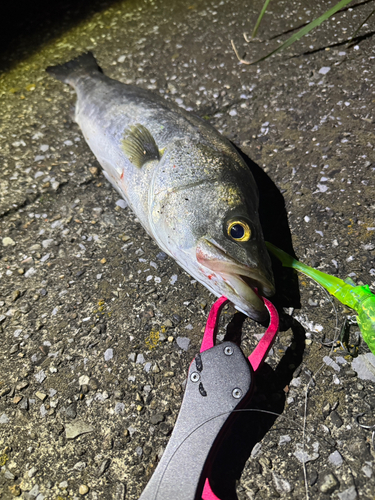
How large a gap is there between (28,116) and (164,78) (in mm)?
1432

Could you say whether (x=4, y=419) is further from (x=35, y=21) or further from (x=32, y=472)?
(x=35, y=21)

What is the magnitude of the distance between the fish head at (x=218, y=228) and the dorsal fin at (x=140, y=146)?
0.21 metres

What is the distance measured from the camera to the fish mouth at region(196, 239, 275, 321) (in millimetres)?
1910

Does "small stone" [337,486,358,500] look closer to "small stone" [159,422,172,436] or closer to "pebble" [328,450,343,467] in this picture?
"pebble" [328,450,343,467]

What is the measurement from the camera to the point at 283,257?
2.37 m

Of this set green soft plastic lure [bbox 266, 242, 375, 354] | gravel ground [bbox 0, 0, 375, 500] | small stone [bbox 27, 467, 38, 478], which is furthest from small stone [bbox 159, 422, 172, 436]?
green soft plastic lure [bbox 266, 242, 375, 354]

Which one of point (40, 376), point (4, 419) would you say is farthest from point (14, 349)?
point (4, 419)

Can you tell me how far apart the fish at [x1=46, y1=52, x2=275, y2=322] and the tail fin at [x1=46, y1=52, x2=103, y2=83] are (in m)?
0.65

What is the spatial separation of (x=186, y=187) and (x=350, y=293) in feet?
3.77

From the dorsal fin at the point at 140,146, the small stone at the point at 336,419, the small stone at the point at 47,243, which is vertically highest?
the dorsal fin at the point at 140,146

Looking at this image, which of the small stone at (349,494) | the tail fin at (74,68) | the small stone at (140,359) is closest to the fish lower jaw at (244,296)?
the small stone at (140,359)

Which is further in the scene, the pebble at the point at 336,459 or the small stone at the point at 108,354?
the small stone at the point at 108,354

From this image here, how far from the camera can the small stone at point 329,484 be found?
1.69 meters

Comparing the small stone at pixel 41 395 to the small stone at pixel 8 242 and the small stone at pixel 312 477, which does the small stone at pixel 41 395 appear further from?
the small stone at pixel 312 477
